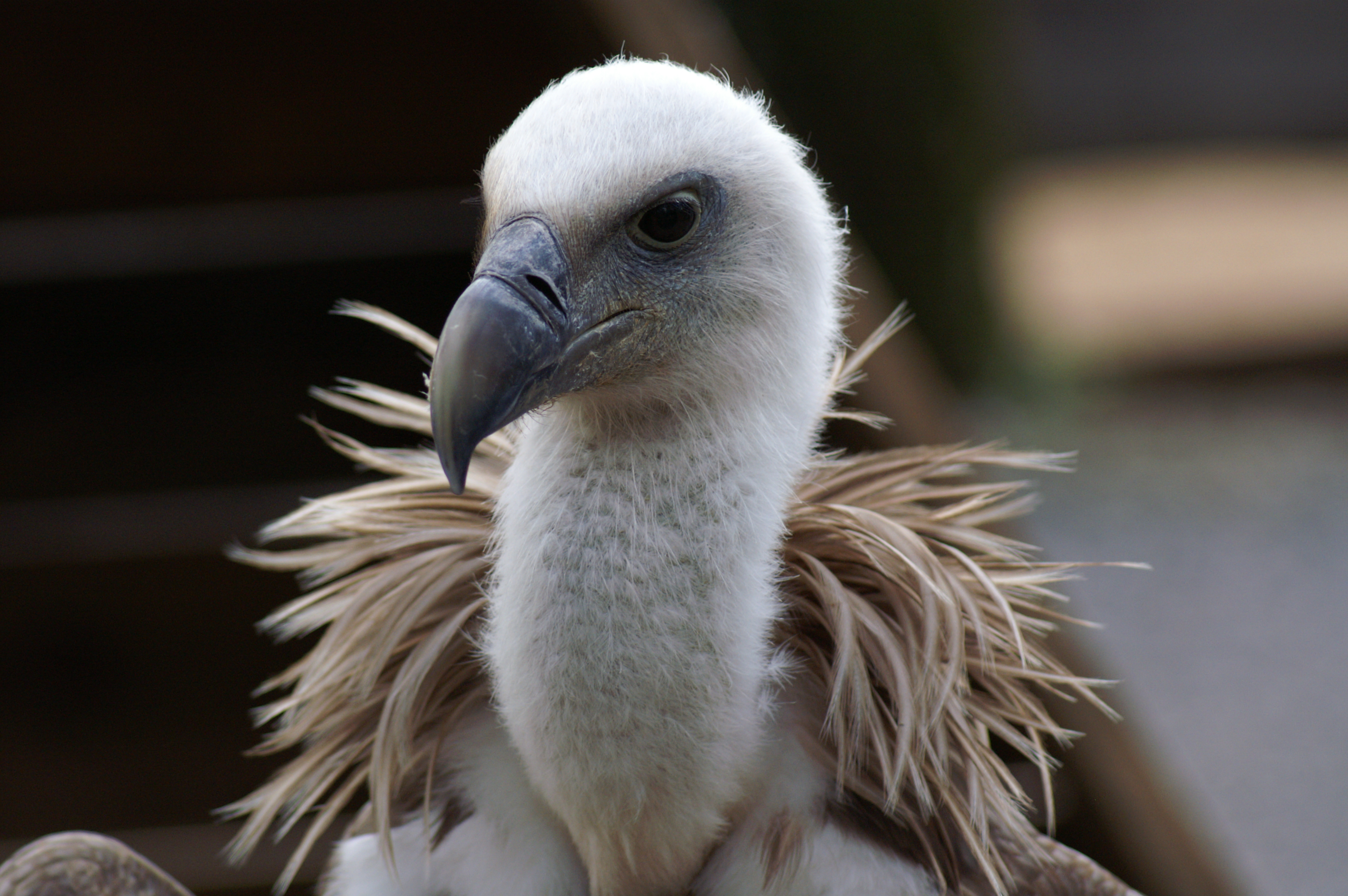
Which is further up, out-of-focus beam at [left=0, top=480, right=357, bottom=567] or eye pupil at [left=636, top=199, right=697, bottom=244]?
eye pupil at [left=636, top=199, right=697, bottom=244]

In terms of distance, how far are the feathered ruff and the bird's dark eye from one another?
28 cm

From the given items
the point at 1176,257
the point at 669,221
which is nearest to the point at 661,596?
the point at 669,221

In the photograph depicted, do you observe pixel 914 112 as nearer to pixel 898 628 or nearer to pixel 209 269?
pixel 209 269

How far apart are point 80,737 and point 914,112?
395 centimetres

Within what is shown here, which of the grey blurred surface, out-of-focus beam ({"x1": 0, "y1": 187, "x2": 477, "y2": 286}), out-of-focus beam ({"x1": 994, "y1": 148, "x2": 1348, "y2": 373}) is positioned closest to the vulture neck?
the grey blurred surface

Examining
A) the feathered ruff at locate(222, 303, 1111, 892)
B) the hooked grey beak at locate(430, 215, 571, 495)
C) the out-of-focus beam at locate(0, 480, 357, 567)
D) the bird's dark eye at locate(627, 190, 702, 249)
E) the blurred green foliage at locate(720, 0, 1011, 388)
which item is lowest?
the out-of-focus beam at locate(0, 480, 357, 567)

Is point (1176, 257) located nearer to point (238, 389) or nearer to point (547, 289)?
point (238, 389)

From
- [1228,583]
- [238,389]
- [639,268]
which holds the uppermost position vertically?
[1228,583]

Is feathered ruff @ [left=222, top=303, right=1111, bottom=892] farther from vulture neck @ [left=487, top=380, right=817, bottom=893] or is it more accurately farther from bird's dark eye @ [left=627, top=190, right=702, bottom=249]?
bird's dark eye @ [left=627, top=190, right=702, bottom=249]

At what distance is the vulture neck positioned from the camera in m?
0.99

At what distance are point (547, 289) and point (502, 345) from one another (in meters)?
0.08

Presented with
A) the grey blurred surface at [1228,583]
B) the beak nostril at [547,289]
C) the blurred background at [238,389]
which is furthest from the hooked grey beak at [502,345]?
the grey blurred surface at [1228,583]

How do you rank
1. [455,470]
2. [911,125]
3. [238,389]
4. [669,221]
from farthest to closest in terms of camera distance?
[911,125]
[238,389]
[669,221]
[455,470]

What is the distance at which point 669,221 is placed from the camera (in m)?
1.07
